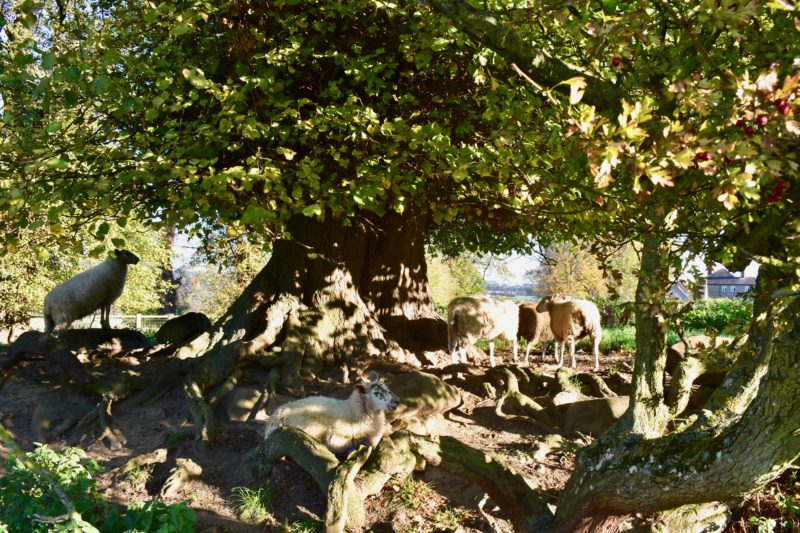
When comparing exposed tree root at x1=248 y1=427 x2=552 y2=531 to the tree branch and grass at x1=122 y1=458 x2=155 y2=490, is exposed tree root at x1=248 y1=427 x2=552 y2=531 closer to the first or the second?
grass at x1=122 y1=458 x2=155 y2=490

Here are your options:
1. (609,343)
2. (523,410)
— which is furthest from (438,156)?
(609,343)

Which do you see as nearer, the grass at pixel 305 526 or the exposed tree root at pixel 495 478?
the exposed tree root at pixel 495 478

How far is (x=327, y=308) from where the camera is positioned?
1157cm

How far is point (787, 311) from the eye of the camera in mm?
4375

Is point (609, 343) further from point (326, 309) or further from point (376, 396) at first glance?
point (376, 396)

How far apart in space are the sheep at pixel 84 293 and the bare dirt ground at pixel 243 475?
10.6 feet

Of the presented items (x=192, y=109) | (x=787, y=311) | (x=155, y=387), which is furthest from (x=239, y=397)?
(x=787, y=311)

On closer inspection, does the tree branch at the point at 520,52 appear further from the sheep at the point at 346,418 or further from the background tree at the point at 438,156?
the sheep at the point at 346,418

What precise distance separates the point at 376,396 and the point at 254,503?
1.88m

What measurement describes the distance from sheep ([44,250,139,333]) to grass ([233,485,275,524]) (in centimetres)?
844

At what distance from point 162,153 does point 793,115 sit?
7.72m

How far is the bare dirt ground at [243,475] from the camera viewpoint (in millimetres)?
6922

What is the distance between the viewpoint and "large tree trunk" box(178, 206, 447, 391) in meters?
10.7

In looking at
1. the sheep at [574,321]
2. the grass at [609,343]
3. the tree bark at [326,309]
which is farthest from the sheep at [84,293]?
the grass at [609,343]
